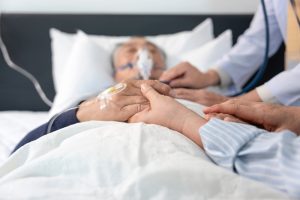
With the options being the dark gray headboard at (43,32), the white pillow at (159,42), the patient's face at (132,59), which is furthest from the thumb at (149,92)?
the dark gray headboard at (43,32)

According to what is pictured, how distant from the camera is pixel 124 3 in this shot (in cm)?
255

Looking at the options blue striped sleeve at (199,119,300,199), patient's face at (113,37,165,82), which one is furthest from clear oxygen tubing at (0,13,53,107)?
blue striped sleeve at (199,119,300,199)

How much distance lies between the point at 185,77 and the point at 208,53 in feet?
1.90

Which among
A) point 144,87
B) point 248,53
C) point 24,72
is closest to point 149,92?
point 144,87

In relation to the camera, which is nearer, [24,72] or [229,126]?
[229,126]

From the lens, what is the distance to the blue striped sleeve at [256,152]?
2.79ft

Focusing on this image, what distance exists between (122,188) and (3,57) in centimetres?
184

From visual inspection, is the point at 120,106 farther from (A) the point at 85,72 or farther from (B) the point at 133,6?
(B) the point at 133,6

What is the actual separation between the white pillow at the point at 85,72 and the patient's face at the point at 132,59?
8cm

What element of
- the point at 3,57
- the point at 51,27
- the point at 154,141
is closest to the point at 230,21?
the point at 51,27

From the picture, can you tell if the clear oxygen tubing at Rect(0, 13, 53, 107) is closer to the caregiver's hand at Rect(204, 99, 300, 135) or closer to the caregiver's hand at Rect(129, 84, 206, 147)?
the caregiver's hand at Rect(129, 84, 206, 147)

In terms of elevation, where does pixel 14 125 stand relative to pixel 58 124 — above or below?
below

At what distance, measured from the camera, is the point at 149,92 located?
47.8 inches

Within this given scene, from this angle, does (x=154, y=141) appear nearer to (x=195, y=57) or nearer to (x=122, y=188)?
(x=122, y=188)
